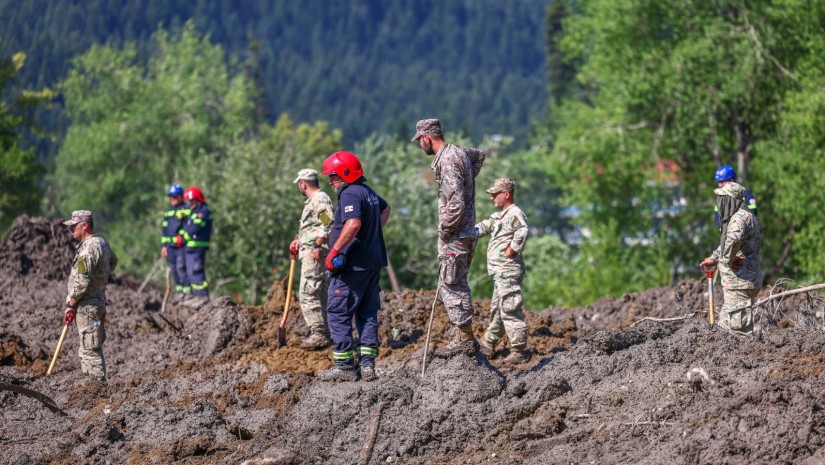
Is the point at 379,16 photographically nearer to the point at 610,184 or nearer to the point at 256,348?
the point at 610,184

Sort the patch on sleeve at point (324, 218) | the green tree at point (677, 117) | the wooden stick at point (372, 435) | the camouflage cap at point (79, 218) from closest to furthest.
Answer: the wooden stick at point (372, 435), the patch on sleeve at point (324, 218), the camouflage cap at point (79, 218), the green tree at point (677, 117)

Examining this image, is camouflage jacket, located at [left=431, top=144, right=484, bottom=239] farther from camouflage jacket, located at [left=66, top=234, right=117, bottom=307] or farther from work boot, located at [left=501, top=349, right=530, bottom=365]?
camouflage jacket, located at [left=66, top=234, right=117, bottom=307]

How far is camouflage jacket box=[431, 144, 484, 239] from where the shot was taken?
9602mm

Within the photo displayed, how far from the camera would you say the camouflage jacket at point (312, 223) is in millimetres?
11781

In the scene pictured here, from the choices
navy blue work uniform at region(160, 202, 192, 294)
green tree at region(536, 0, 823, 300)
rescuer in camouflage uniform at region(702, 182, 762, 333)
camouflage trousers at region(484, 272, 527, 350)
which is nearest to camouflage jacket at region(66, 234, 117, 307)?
camouflage trousers at region(484, 272, 527, 350)

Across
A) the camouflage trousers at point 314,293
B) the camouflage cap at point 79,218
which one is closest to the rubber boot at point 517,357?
the camouflage trousers at point 314,293

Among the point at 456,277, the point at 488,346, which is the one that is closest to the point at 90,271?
the point at 456,277

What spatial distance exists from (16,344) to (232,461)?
18.6 feet

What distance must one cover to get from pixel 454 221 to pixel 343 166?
1.08 meters

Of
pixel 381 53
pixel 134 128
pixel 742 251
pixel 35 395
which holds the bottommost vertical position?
pixel 35 395

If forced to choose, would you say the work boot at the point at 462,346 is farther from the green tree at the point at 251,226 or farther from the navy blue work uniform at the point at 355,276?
the green tree at the point at 251,226

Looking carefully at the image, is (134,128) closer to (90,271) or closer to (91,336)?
(91,336)

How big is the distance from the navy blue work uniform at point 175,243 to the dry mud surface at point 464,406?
14.8ft

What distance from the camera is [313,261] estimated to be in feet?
39.0
